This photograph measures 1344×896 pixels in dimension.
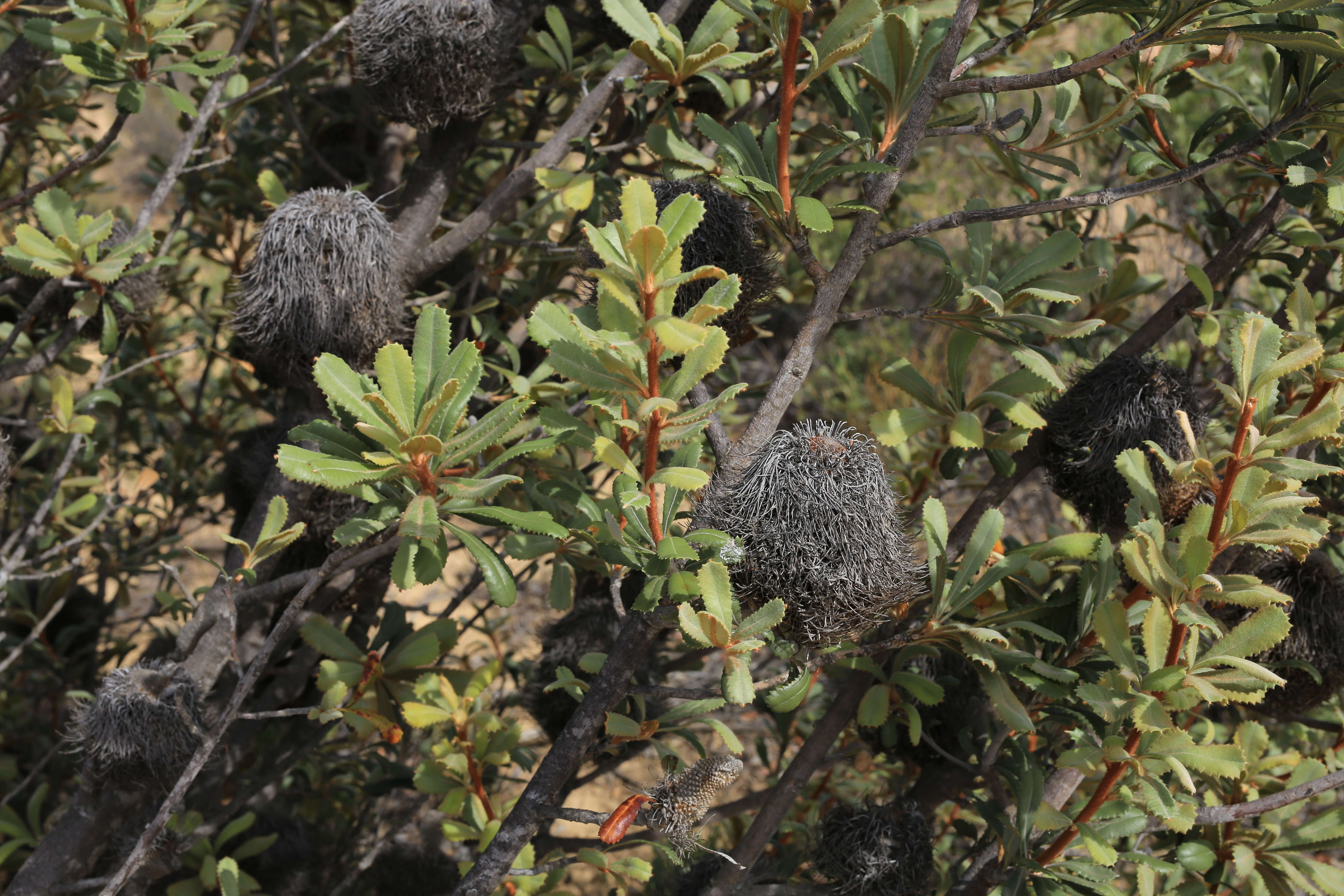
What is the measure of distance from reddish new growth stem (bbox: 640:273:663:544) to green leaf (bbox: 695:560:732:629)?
104mm

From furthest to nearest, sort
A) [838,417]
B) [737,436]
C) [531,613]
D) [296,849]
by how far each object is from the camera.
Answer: [838,417] → [531,613] → [737,436] → [296,849]

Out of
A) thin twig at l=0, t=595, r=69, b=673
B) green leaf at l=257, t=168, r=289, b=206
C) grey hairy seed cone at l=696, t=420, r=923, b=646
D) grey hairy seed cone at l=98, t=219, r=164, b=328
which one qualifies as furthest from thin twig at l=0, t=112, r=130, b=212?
grey hairy seed cone at l=696, t=420, r=923, b=646

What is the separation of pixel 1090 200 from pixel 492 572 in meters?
0.89

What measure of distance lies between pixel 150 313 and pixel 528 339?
0.96 meters

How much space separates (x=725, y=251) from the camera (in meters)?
1.34

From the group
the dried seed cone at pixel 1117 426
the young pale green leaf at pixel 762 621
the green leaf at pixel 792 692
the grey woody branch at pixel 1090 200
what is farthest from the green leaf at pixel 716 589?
the dried seed cone at pixel 1117 426

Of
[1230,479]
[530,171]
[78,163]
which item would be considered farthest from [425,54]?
[1230,479]

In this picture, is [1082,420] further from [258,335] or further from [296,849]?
[296,849]

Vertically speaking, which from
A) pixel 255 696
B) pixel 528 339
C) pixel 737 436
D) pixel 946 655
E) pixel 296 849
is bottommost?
pixel 296 849

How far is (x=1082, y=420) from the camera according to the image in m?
1.60

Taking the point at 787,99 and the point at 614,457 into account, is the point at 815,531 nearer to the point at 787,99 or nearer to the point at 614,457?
the point at 614,457

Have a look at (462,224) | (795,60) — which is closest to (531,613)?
(462,224)

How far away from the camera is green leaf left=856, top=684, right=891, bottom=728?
4.98 feet

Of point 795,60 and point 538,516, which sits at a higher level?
point 795,60
